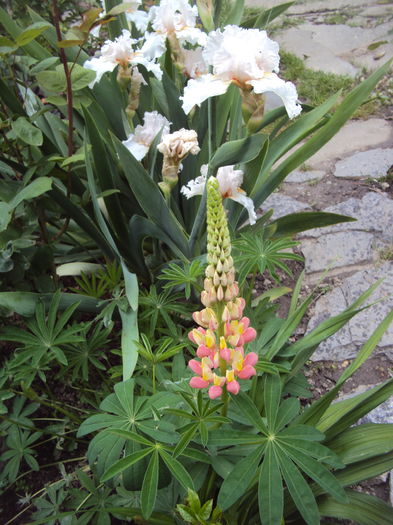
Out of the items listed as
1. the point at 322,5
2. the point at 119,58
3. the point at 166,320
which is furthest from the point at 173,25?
the point at 322,5

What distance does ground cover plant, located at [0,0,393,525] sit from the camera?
3.10 ft

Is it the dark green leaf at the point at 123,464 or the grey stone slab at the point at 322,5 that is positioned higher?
the dark green leaf at the point at 123,464

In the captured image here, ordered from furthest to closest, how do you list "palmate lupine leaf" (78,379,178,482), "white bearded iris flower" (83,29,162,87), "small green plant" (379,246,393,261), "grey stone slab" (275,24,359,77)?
"grey stone slab" (275,24,359,77)
"small green plant" (379,246,393,261)
"white bearded iris flower" (83,29,162,87)
"palmate lupine leaf" (78,379,178,482)

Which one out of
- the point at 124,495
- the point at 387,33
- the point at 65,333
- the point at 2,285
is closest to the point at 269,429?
the point at 124,495

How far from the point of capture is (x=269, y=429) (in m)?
0.98

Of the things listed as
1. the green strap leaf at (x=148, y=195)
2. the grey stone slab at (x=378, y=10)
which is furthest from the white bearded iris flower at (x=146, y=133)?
the grey stone slab at (x=378, y=10)

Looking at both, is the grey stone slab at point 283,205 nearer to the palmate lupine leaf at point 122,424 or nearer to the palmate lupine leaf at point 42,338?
the palmate lupine leaf at point 42,338

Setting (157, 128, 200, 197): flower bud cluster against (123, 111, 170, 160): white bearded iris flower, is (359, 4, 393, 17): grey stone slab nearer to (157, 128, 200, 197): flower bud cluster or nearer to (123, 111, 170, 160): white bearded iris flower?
(123, 111, 170, 160): white bearded iris flower

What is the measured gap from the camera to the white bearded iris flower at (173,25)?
168 cm

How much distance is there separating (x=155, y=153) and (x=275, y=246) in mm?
524

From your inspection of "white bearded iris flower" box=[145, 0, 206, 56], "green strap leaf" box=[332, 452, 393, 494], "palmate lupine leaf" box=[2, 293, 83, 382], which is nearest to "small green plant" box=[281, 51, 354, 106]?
"white bearded iris flower" box=[145, 0, 206, 56]

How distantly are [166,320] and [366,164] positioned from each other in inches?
64.5

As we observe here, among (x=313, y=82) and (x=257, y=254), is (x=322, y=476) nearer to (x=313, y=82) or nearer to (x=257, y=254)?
(x=257, y=254)

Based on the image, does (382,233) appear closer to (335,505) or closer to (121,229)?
(121,229)
